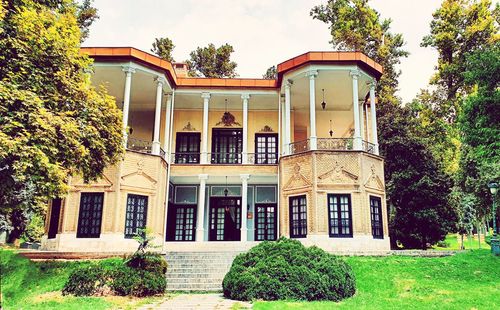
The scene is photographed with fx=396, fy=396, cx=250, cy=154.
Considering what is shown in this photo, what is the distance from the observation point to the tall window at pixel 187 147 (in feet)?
67.9

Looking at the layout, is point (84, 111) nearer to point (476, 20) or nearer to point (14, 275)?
point (14, 275)

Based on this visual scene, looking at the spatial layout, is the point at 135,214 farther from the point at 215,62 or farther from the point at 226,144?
the point at 215,62

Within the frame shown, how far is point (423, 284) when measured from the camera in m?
10.6

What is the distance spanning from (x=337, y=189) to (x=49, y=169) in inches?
423

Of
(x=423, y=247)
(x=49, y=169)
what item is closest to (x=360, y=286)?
(x=49, y=169)

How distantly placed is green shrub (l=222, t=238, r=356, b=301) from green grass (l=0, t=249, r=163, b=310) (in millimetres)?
2264

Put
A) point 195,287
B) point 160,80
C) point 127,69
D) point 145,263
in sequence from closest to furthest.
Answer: point 145,263, point 195,287, point 127,69, point 160,80

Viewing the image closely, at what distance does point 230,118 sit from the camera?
21234 millimetres

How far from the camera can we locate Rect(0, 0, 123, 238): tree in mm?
8680

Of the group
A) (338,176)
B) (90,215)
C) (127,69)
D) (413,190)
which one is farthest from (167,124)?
(413,190)

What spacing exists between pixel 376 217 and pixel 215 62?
1999 cm

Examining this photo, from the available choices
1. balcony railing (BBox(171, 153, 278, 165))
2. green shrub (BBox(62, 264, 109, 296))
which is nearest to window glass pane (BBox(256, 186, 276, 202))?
balcony railing (BBox(171, 153, 278, 165))

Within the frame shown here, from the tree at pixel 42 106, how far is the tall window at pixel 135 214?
445cm

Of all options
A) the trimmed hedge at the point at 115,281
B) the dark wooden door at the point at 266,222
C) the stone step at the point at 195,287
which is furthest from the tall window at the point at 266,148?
the trimmed hedge at the point at 115,281
